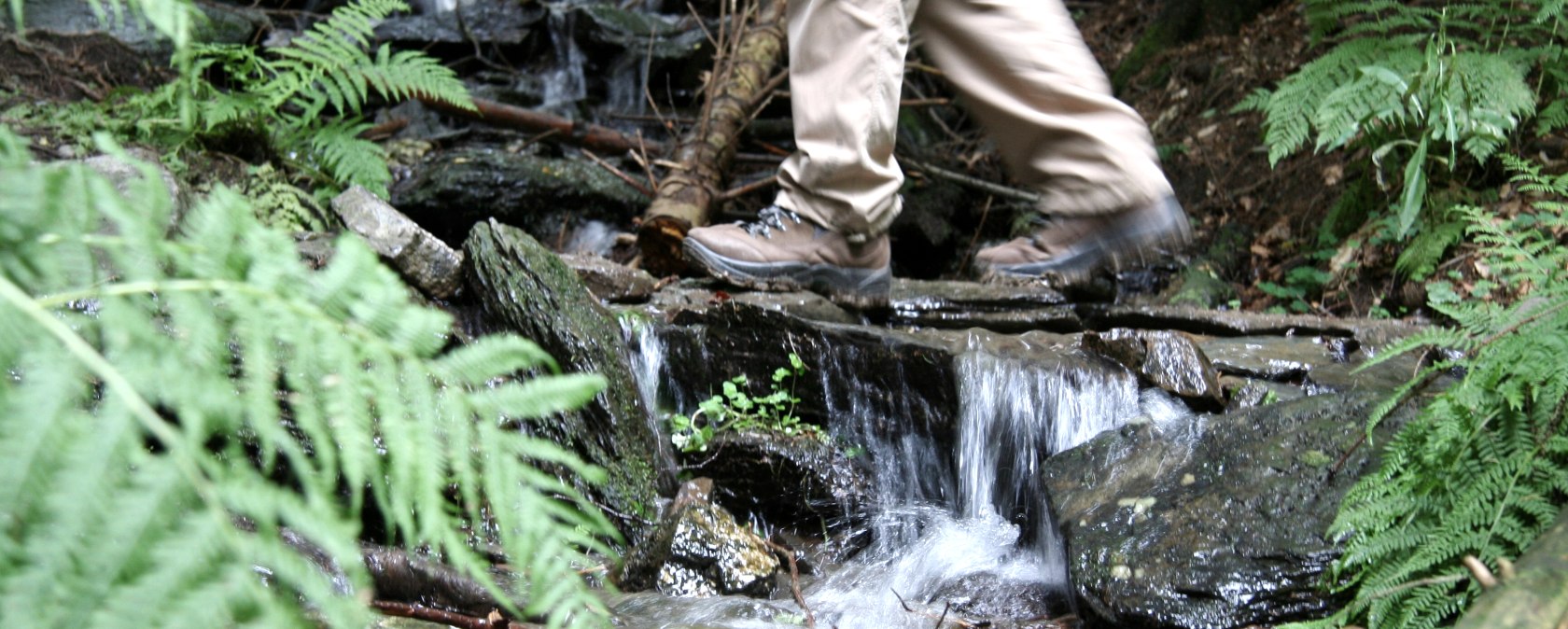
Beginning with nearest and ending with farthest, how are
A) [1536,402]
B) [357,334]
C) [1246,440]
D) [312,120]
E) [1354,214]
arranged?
[357,334] < [1536,402] < [1246,440] < [1354,214] < [312,120]

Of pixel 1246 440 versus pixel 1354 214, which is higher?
pixel 1246 440

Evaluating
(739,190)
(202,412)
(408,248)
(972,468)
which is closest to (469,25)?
(739,190)

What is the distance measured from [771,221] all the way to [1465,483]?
82.0 inches

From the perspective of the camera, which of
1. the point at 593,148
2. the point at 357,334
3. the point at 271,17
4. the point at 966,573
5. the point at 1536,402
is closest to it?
the point at 357,334

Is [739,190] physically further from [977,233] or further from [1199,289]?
[1199,289]

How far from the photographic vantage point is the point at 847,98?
310 cm

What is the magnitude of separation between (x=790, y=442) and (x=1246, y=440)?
1410 mm

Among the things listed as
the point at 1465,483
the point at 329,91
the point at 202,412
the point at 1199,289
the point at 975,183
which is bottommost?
the point at 975,183

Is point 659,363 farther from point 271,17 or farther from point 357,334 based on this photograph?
point 271,17

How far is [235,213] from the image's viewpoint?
93 centimetres

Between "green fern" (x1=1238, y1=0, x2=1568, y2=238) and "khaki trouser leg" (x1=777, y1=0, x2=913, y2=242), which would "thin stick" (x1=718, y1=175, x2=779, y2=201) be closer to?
"green fern" (x1=1238, y1=0, x2=1568, y2=238)

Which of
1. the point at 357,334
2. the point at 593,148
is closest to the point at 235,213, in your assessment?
the point at 357,334

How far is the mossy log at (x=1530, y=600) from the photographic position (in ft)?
4.69

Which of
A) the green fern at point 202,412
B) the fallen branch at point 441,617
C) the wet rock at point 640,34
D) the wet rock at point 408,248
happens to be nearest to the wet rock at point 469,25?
the wet rock at point 640,34
